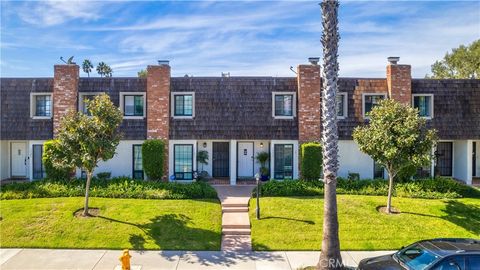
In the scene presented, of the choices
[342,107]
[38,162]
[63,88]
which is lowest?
[38,162]

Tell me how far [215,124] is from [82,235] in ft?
31.0

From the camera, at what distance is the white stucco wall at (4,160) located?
21.6 m

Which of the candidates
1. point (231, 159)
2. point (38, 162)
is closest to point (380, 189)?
point (231, 159)

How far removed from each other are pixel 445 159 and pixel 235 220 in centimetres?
1465

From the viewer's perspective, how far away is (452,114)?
21.4 metres

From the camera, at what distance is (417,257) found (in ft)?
31.1

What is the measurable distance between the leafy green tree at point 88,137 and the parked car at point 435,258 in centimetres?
974

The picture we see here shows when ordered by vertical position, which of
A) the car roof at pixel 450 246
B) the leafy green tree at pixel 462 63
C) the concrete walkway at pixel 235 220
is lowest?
the concrete walkway at pixel 235 220

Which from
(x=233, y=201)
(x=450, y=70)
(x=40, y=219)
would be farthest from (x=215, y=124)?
(x=450, y=70)

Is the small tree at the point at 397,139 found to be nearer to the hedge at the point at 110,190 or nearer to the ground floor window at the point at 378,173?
the ground floor window at the point at 378,173

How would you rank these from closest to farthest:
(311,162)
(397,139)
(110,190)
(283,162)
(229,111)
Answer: (397,139), (110,190), (311,162), (229,111), (283,162)

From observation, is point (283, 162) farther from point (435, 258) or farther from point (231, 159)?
point (435, 258)

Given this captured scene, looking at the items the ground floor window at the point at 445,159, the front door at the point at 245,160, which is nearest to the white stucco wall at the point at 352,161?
the ground floor window at the point at 445,159

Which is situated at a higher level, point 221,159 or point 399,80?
point 399,80
